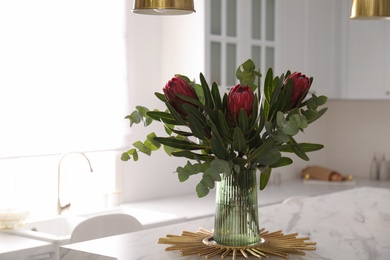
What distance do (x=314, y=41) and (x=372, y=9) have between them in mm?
2900

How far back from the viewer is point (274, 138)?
175 centimetres

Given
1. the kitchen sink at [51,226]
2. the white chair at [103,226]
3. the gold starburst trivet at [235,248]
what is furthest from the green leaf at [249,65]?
the kitchen sink at [51,226]

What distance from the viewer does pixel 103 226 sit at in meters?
2.76

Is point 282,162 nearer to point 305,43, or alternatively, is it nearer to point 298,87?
point 298,87

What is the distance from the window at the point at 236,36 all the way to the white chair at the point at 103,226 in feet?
5.19

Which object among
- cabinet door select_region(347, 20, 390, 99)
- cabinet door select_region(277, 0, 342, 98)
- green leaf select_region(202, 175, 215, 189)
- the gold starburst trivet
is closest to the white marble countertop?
the gold starburst trivet

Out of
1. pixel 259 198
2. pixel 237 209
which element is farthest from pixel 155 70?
pixel 237 209

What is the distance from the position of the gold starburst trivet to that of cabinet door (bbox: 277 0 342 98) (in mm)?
2910

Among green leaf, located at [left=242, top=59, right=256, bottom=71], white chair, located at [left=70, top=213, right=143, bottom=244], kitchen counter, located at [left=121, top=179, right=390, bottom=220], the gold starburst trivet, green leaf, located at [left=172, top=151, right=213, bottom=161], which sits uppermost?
green leaf, located at [left=242, top=59, right=256, bottom=71]

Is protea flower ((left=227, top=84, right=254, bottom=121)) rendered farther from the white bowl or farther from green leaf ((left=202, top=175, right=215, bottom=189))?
the white bowl

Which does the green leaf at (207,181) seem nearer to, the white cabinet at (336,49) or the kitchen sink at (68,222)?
the kitchen sink at (68,222)

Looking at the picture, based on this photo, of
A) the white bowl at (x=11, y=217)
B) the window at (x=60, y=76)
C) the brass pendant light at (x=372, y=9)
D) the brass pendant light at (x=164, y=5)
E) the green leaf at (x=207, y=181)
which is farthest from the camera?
the window at (x=60, y=76)

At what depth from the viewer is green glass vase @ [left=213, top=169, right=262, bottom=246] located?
6.02 ft

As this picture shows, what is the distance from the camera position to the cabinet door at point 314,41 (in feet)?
16.0
